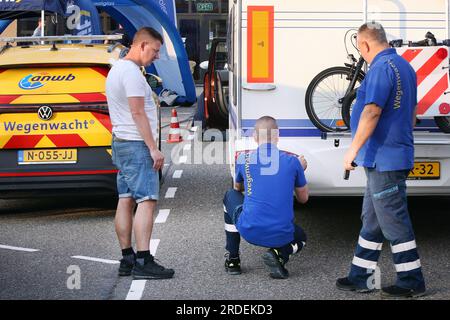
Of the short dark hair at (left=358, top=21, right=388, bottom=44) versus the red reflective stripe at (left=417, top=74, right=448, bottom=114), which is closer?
the short dark hair at (left=358, top=21, right=388, bottom=44)

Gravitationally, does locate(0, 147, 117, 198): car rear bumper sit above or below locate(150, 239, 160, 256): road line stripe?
above

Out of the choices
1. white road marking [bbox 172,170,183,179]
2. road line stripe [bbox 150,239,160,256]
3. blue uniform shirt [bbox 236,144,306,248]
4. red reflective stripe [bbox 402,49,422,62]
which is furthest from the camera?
white road marking [bbox 172,170,183,179]

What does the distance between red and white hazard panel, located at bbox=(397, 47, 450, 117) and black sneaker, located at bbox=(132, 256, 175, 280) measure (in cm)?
232

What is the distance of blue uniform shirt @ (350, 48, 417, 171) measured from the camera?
565cm

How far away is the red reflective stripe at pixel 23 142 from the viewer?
8414mm

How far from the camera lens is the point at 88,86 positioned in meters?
8.65

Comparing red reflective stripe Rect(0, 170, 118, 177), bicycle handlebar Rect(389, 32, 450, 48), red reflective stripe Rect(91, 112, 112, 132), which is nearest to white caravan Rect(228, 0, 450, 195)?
bicycle handlebar Rect(389, 32, 450, 48)

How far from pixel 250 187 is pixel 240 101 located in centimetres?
98

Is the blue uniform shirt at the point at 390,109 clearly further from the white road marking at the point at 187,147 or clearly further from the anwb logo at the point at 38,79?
the white road marking at the point at 187,147

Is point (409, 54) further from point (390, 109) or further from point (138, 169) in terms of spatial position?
point (138, 169)

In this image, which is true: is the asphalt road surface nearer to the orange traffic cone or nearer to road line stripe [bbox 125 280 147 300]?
road line stripe [bbox 125 280 147 300]
